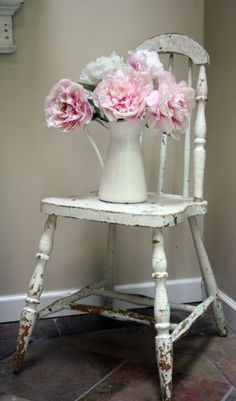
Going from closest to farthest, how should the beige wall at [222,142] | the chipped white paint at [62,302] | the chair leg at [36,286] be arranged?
the chair leg at [36,286] < the chipped white paint at [62,302] < the beige wall at [222,142]

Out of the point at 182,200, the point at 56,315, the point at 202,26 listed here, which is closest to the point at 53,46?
the point at 202,26

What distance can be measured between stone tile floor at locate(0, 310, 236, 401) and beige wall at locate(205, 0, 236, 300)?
22cm

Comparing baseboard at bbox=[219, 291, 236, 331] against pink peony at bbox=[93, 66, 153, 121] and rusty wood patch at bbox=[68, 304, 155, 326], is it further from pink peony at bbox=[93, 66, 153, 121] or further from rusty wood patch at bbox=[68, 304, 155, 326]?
pink peony at bbox=[93, 66, 153, 121]

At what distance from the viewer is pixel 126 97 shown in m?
0.97

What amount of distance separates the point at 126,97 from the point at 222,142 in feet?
1.54

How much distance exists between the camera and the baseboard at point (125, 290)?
1346 millimetres

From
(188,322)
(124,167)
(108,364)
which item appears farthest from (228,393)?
(124,167)

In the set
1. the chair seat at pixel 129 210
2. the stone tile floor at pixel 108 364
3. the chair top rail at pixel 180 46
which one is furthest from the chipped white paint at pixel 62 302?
the chair top rail at pixel 180 46

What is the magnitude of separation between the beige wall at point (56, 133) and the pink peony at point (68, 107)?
0.28 metres

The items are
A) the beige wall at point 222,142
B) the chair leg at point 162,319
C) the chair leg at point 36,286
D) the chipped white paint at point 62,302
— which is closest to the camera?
the chair leg at point 162,319

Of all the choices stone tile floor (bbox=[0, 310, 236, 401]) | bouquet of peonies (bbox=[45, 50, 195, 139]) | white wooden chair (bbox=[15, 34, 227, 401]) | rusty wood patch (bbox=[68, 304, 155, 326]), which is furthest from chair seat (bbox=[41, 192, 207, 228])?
stone tile floor (bbox=[0, 310, 236, 401])

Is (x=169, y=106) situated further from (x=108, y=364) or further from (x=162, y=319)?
(x=108, y=364)

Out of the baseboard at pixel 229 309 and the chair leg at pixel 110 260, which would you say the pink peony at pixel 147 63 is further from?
the baseboard at pixel 229 309

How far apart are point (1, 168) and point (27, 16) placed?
44cm
